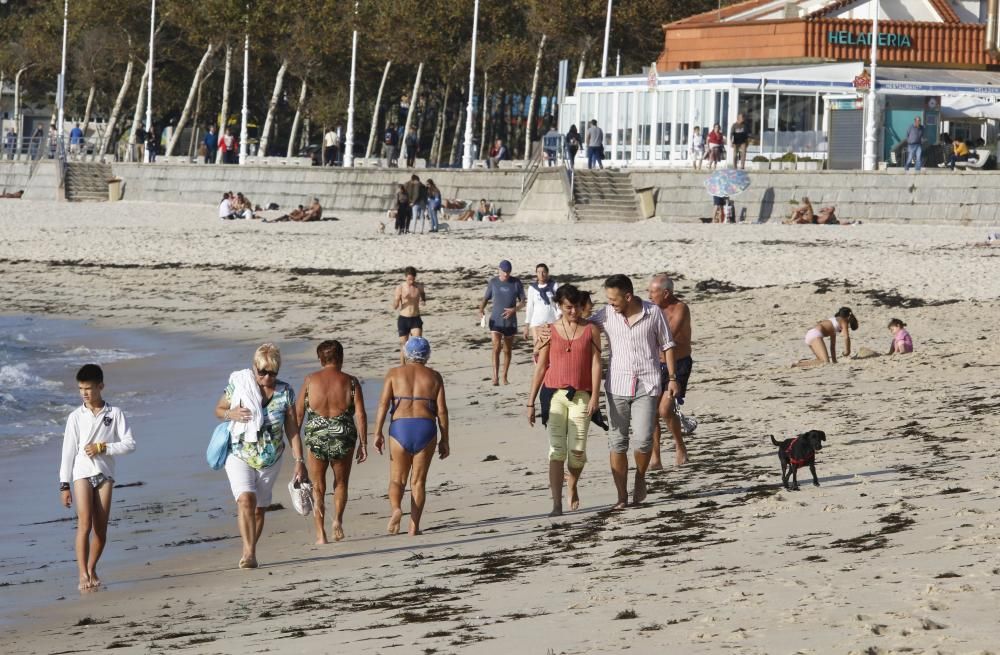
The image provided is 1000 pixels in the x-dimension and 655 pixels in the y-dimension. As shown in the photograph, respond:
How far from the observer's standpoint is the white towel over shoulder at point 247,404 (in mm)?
8898

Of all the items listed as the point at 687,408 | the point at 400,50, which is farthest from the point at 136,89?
the point at 687,408

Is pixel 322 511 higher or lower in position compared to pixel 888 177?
lower

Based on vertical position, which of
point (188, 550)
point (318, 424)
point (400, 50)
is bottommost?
point (188, 550)

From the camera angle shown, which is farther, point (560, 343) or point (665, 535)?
point (560, 343)

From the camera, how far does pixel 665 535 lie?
28.9ft

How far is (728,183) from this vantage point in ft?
118

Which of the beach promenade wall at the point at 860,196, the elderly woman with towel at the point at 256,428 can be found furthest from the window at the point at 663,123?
the elderly woman with towel at the point at 256,428

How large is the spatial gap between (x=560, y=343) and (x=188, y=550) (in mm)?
2642

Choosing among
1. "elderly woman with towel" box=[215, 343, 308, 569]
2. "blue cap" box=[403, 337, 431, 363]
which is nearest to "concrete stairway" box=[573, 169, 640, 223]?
"blue cap" box=[403, 337, 431, 363]

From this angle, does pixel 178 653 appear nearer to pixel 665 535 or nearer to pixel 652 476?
pixel 665 535

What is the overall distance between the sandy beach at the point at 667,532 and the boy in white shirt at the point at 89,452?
34cm

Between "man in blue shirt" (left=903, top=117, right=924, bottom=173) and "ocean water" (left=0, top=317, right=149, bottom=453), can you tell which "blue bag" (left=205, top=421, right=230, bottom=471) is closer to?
"ocean water" (left=0, top=317, right=149, bottom=453)

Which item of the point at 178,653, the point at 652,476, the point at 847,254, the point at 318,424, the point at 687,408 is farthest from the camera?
the point at 847,254

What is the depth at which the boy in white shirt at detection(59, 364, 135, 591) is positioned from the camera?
8.70m
